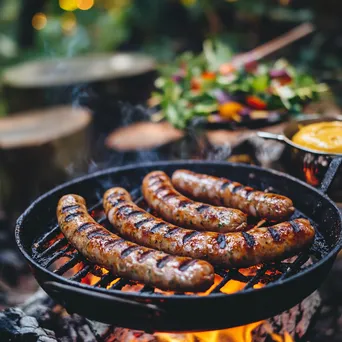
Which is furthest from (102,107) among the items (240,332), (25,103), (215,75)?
(240,332)

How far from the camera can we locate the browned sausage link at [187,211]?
2.31m

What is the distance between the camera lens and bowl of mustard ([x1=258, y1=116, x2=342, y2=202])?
269 centimetres

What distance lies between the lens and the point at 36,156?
510 centimetres

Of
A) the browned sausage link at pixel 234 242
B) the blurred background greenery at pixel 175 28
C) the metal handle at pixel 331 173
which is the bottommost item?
the browned sausage link at pixel 234 242

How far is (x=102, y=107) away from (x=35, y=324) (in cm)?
469

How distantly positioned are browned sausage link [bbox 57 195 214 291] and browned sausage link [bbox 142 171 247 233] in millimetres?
447

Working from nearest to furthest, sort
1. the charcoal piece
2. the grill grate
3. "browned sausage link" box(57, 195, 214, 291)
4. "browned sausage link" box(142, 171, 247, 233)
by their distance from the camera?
"browned sausage link" box(57, 195, 214, 291) < the grill grate < "browned sausage link" box(142, 171, 247, 233) < the charcoal piece

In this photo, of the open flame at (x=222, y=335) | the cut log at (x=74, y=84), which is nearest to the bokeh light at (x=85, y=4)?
the cut log at (x=74, y=84)

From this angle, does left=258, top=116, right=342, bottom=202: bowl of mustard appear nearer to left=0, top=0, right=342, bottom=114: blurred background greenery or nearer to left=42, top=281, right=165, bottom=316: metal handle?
left=42, top=281, right=165, bottom=316: metal handle

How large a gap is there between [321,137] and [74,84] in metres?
4.76

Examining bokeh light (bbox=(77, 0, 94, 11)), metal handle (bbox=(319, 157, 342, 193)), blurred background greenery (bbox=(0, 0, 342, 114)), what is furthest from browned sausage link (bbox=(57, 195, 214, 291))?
bokeh light (bbox=(77, 0, 94, 11))

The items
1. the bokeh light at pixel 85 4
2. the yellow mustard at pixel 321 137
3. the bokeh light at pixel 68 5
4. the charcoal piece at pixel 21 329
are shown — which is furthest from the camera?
the bokeh light at pixel 85 4

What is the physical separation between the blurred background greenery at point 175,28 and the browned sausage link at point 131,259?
267 inches

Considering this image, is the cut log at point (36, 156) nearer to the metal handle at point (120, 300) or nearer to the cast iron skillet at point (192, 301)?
the cast iron skillet at point (192, 301)
